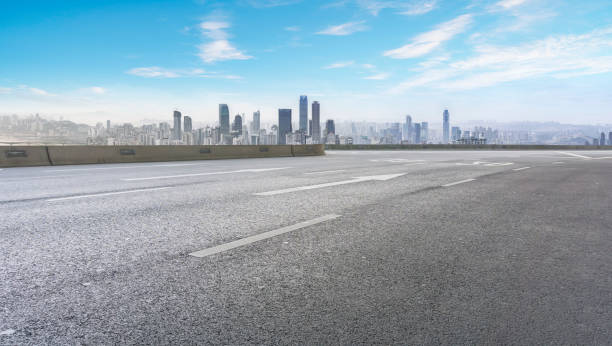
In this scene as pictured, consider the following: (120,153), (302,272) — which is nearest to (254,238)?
(302,272)

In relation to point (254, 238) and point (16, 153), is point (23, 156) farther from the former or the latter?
point (254, 238)

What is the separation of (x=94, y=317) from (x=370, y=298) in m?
1.72

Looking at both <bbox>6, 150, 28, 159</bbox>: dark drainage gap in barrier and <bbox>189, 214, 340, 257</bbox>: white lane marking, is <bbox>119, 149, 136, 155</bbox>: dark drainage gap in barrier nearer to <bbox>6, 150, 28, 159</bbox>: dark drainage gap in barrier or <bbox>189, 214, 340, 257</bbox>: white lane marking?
<bbox>6, 150, 28, 159</bbox>: dark drainage gap in barrier

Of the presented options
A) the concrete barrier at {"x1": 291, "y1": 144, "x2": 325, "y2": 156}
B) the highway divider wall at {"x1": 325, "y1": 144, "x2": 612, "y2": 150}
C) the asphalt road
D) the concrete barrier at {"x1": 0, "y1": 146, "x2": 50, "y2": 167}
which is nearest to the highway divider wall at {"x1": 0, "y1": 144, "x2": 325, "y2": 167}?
the concrete barrier at {"x1": 0, "y1": 146, "x2": 50, "y2": 167}

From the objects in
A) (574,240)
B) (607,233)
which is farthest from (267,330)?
(607,233)

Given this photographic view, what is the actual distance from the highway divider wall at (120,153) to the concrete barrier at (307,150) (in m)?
1.54

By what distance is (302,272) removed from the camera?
3562 millimetres

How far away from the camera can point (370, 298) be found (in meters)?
3.02

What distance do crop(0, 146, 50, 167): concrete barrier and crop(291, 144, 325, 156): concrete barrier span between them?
14239 millimetres

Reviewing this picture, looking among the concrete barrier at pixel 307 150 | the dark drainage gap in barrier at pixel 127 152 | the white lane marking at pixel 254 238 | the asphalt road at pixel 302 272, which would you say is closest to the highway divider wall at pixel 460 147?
the concrete barrier at pixel 307 150

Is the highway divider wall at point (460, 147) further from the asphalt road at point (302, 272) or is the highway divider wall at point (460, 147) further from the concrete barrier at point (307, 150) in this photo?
the asphalt road at point (302, 272)

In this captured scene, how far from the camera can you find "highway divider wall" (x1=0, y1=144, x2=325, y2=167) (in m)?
16.4

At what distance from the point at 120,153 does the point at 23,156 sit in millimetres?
3586

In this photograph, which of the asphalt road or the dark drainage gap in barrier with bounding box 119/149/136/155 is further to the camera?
the dark drainage gap in barrier with bounding box 119/149/136/155
